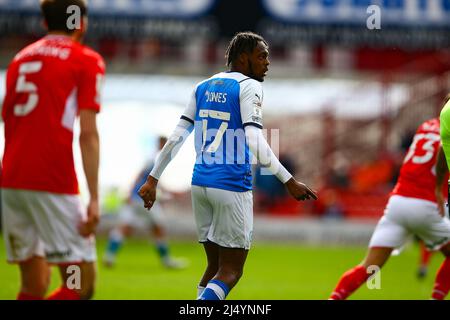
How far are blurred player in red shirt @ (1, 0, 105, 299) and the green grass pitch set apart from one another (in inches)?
159

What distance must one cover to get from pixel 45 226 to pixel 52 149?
477 mm

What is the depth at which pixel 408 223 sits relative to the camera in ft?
26.6

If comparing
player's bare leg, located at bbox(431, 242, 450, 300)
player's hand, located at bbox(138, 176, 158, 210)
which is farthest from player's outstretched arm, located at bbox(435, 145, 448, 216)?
player's hand, located at bbox(138, 176, 158, 210)

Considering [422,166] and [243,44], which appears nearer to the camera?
[243,44]

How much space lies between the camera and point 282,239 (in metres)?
21.7

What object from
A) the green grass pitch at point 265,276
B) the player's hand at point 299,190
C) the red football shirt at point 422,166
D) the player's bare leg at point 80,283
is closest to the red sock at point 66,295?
the player's bare leg at point 80,283

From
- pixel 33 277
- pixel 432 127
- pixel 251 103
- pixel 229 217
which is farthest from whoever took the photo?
pixel 432 127

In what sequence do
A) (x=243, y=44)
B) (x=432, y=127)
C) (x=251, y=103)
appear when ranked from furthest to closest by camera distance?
(x=432, y=127)
(x=243, y=44)
(x=251, y=103)

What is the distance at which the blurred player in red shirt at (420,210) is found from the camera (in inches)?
316

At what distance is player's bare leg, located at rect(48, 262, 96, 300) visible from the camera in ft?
18.5

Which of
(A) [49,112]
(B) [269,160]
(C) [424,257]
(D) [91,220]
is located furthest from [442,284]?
(C) [424,257]

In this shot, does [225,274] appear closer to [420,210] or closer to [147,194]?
[147,194]

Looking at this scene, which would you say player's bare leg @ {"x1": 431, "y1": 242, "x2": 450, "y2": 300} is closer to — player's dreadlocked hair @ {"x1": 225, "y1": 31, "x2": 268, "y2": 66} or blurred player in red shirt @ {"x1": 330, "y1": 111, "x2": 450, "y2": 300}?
blurred player in red shirt @ {"x1": 330, "y1": 111, "x2": 450, "y2": 300}

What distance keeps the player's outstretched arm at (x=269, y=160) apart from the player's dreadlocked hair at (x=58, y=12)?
4.60ft
